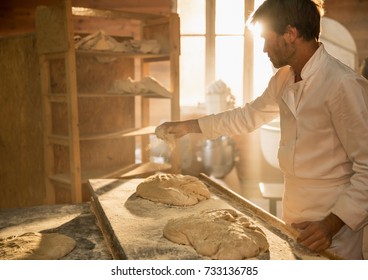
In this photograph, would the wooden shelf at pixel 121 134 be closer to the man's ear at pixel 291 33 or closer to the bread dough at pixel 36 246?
the bread dough at pixel 36 246

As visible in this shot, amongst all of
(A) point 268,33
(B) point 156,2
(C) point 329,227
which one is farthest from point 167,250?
(B) point 156,2

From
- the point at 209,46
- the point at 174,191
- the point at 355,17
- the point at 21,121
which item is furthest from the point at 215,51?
the point at 174,191

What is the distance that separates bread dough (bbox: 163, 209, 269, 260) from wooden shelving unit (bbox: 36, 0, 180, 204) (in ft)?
6.12

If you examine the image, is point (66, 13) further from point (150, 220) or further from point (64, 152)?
point (150, 220)

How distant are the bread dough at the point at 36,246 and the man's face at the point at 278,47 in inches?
43.2

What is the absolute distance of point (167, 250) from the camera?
1.38 m

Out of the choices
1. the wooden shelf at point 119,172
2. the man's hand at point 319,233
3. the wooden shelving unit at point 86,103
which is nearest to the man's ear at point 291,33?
the man's hand at point 319,233

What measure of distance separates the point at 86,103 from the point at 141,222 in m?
2.29

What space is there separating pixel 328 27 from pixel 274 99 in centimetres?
350

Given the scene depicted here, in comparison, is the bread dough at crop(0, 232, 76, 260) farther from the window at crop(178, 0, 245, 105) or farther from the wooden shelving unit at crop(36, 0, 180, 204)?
the window at crop(178, 0, 245, 105)

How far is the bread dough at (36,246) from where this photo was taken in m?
1.43

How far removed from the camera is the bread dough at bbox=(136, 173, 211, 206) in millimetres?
1894

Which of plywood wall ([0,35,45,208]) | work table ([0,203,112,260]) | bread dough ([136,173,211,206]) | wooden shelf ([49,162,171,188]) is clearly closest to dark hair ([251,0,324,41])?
bread dough ([136,173,211,206])

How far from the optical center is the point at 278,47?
164 cm
